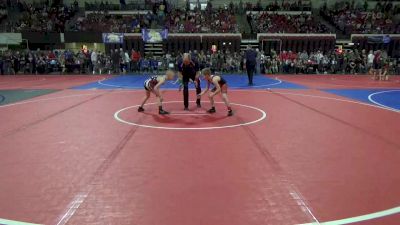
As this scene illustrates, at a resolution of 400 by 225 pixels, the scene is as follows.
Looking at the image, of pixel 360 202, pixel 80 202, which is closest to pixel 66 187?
pixel 80 202

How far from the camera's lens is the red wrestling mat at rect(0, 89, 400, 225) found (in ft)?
12.0

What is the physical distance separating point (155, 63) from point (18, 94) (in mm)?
11516

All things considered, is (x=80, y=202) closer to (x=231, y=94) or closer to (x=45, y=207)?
(x=45, y=207)

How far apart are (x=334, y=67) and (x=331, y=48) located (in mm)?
4835

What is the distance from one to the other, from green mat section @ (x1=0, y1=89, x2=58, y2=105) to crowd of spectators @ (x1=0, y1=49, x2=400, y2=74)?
9.46 m

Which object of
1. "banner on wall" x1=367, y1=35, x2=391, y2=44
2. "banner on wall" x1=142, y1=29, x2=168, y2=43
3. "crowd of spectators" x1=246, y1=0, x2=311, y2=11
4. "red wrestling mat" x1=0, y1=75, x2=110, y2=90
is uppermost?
"crowd of spectators" x1=246, y1=0, x2=311, y2=11

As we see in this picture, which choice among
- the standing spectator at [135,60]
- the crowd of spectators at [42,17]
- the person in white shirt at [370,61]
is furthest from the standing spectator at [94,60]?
the person in white shirt at [370,61]

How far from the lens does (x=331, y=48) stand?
27547 millimetres

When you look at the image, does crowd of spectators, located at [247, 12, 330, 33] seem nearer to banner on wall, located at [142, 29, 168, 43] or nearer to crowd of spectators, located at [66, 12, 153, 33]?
banner on wall, located at [142, 29, 168, 43]

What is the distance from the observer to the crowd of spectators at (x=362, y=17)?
2858 centimetres

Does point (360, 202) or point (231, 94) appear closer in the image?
point (360, 202)

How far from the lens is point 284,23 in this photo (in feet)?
95.7

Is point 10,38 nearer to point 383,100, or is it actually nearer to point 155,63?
point 155,63

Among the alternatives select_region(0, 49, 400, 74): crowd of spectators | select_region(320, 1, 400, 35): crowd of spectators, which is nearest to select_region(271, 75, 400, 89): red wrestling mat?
select_region(0, 49, 400, 74): crowd of spectators
